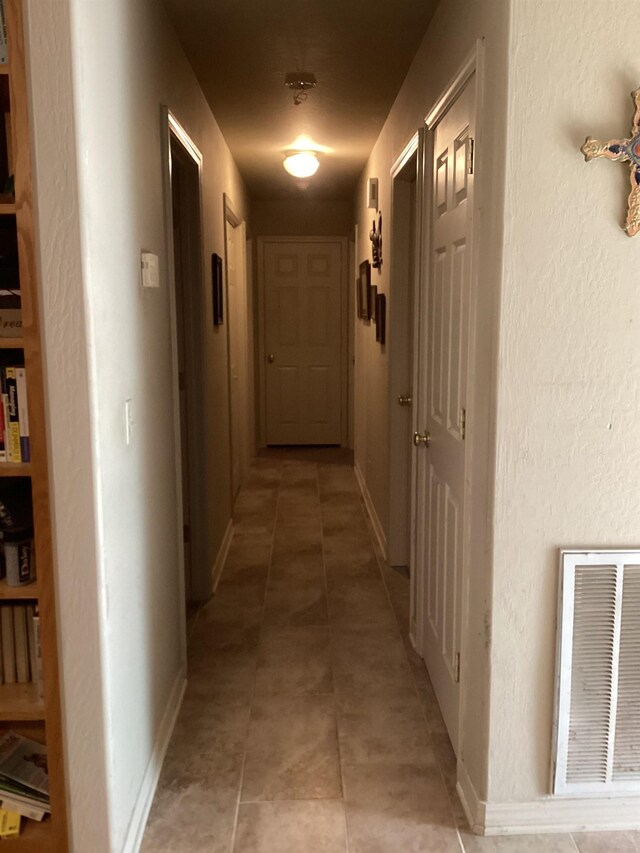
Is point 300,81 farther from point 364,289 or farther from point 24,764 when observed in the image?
point 24,764

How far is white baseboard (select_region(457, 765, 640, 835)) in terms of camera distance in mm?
1874

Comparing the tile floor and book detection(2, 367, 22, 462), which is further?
the tile floor

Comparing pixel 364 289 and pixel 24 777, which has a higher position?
pixel 364 289

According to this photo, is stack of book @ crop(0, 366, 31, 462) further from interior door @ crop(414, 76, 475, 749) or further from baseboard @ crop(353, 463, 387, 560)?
baseboard @ crop(353, 463, 387, 560)

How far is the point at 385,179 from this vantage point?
384 cm

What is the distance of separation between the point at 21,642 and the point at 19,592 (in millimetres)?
197

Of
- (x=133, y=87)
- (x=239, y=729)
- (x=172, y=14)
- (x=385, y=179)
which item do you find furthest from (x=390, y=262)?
(x=239, y=729)

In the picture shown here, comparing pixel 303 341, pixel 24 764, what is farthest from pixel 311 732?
pixel 303 341

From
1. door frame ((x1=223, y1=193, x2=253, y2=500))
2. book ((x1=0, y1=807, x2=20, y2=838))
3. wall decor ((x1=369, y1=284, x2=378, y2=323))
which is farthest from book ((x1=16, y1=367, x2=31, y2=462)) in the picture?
wall decor ((x1=369, y1=284, x2=378, y2=323))

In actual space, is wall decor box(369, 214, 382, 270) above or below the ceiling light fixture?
below

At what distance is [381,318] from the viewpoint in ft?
13.1

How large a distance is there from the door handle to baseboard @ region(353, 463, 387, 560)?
135cm

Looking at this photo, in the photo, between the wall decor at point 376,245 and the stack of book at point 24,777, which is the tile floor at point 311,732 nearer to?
the stack of book at point 24,777

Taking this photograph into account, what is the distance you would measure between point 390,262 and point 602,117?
2030mm
